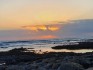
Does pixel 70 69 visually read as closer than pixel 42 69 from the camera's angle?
Yes

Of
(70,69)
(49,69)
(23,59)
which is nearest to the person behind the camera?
(70,69)

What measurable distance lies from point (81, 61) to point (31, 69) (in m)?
4.08

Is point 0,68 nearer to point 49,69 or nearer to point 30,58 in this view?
point 49,69

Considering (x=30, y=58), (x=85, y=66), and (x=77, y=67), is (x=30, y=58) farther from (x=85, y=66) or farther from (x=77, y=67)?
(x=77, y=67)

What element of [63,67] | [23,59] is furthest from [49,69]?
[23,59]

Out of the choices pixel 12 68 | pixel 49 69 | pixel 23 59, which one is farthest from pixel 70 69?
pixel 23 59

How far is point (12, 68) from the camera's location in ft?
81.2

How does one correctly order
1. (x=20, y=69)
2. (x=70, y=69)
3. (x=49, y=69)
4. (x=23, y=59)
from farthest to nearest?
1. (x=23, y=59)
2. (x=20, y=69)
3. (x=49, y=69)
4. (x=70, y=69)

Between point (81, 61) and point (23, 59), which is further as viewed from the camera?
point (23, 59)

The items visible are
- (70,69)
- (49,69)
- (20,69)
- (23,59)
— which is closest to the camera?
(70,69)

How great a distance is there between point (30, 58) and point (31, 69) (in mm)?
12255

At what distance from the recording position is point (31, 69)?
23.6 metres

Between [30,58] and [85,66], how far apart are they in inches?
515

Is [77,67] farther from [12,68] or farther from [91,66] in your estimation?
[12,68]
